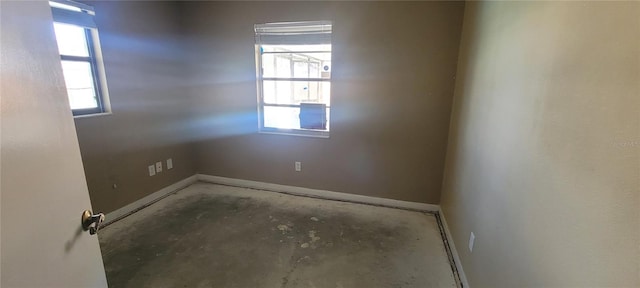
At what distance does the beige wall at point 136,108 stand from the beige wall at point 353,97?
10.0 inches

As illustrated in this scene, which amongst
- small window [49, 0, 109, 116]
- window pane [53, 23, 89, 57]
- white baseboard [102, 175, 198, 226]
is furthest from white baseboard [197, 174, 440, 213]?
window pane [53, 23, 89, 57]

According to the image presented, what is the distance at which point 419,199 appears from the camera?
3066 millimetres

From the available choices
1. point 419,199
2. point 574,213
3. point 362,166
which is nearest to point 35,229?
point 574,213

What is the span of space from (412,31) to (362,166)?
147 centimetres

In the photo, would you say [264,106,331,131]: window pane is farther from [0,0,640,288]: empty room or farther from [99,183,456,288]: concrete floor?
[99,183,456,288]: concrete floor

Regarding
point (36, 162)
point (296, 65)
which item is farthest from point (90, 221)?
point (296, 65)

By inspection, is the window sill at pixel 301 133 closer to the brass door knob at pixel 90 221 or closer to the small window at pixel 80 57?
the small window at pixel 80 57

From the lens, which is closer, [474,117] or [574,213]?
[574,213]

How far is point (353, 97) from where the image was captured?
2.99m

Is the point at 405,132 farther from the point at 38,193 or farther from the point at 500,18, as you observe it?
the point at 38,193

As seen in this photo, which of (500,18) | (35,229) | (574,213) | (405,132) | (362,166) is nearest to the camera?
(35,229)

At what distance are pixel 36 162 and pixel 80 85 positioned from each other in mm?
2204

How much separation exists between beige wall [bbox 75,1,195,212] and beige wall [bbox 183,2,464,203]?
0.84ft

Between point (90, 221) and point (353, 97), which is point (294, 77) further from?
point (90, 221)
